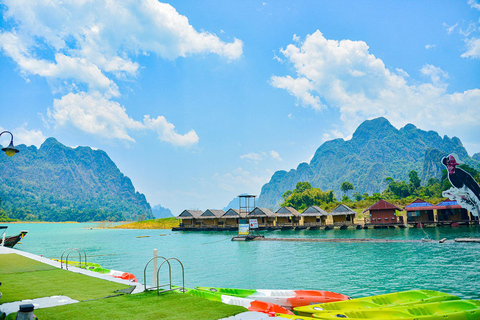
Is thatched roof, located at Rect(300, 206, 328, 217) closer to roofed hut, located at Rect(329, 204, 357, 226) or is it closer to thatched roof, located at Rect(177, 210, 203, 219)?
roofed hut, located at Rect(329, 204, 357, 226)

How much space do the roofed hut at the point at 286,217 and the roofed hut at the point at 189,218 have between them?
665 inches

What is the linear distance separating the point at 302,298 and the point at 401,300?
319cm

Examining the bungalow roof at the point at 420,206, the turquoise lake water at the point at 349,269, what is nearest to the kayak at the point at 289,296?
the turquoise lake water at the point at 349,269

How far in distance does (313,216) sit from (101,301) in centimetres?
5468

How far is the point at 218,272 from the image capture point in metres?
18.7

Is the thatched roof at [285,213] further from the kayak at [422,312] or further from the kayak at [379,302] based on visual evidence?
the kayak at [422,312]

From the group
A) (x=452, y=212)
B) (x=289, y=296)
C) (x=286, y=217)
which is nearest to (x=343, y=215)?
(x=286, y=217)

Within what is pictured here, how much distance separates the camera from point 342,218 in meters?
55.0

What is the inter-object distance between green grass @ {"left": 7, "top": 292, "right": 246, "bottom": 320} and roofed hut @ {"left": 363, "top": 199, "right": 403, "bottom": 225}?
50074mm

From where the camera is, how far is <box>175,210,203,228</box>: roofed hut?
63750 millimetres

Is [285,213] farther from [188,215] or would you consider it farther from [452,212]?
[452,212]

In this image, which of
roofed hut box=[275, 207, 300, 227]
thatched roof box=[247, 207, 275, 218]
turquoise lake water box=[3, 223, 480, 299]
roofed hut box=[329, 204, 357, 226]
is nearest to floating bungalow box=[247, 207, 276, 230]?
thatched roof box=[247, 207, 275, 218]

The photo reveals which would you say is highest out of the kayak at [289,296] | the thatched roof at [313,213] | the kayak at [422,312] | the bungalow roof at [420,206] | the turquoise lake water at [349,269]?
the bungalow roof at [420,206]

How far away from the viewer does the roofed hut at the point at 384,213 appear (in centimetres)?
5006
